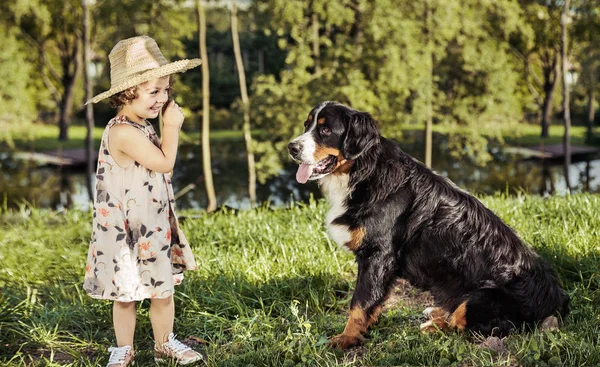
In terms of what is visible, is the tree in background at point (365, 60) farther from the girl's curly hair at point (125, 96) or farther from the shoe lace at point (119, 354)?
the shoe lace at point (119, 354)

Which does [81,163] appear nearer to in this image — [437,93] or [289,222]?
[437,93]

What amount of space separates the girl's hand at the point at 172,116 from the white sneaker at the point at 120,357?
127 cm

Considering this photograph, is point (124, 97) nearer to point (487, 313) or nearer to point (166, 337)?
point (166, 337)

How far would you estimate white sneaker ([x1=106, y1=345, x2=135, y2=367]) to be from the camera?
3285mm

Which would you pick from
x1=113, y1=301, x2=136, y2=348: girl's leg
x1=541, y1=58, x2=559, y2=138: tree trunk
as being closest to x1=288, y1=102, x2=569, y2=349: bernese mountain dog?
x1=113, y1=301, x2=136, y2=348: girl's leg

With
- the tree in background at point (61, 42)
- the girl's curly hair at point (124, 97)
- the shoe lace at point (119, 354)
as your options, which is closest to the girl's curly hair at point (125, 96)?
the girl's curly hair at point (124, 97)

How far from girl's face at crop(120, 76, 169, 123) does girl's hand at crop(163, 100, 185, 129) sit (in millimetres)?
42

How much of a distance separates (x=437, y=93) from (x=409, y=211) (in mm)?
20361

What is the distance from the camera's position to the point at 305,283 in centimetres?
430

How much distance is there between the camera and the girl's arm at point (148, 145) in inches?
121

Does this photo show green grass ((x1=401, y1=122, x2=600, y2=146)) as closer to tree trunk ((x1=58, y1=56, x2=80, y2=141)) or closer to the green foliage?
the green foliage

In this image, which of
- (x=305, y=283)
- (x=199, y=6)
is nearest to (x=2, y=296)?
(x=305, y=283)

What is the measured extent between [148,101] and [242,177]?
2332 cm

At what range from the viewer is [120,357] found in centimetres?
330
